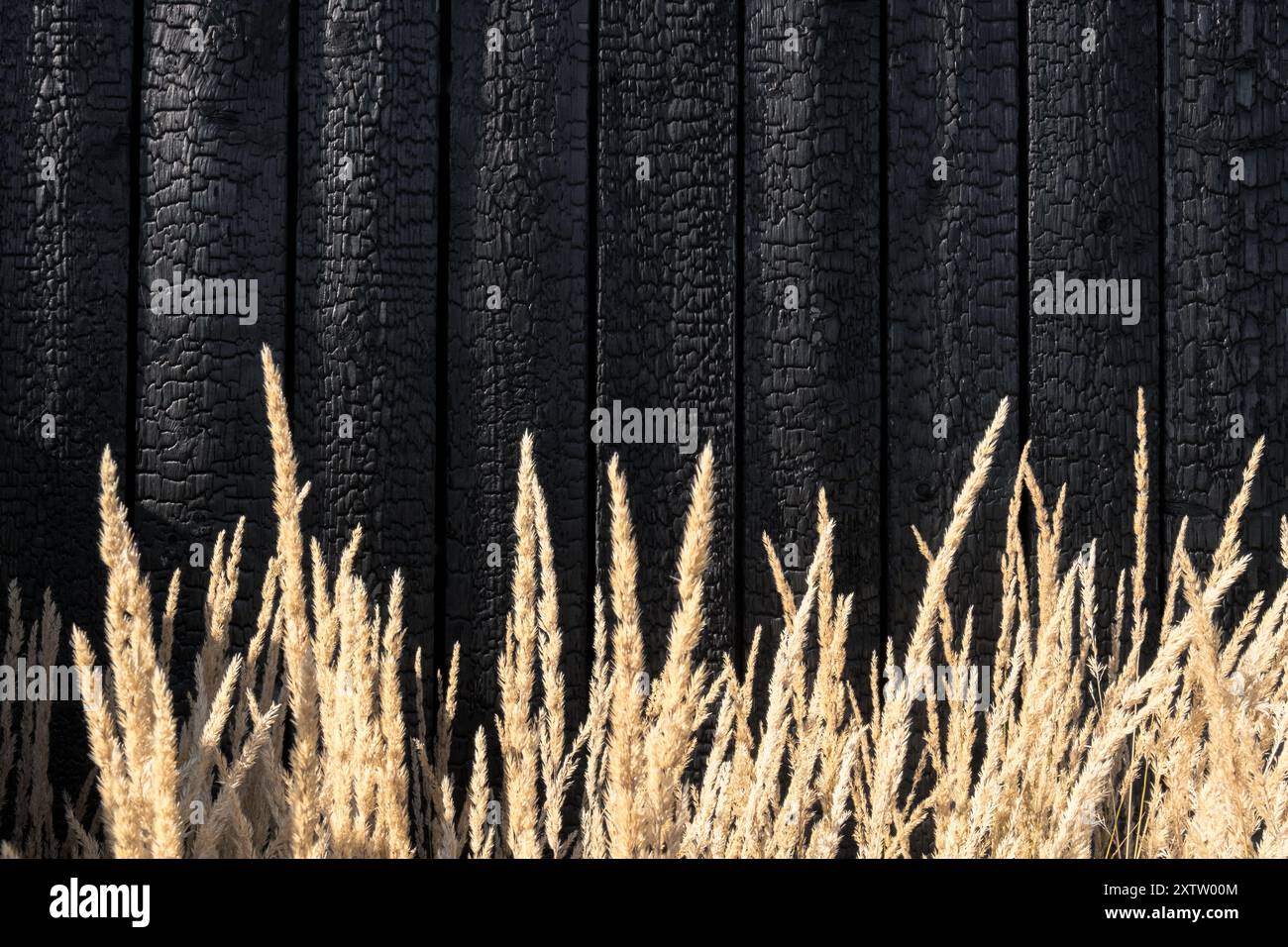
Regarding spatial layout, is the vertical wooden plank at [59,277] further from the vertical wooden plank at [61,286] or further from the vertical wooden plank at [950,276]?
the vertical wooden plank at [950,276]

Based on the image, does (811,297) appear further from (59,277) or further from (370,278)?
(59,277)

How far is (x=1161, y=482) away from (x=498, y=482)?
4.07 ft

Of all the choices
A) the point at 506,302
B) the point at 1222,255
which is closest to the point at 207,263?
the point at 506,302

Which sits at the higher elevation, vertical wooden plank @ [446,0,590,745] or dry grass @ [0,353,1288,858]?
vertical wooden plank @ [446,0,590,745]

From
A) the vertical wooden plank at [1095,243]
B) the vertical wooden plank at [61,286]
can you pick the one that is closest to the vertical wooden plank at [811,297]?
the vertical wooden plank at [1095,243]

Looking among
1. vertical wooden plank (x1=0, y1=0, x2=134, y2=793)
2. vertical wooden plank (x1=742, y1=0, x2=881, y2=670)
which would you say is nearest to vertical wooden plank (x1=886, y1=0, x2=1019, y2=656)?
vertical wooden plank (x1=742, y1=0, x2=881, y2=670)

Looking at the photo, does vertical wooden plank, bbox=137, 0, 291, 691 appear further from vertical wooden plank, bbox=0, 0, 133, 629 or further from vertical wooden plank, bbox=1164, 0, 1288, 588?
vertical wooden plank, bbox=1164, 0, 1288, 588

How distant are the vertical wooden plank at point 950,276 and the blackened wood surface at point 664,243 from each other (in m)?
0.32

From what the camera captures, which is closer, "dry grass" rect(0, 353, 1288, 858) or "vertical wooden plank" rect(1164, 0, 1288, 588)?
"dry grass" rect(0, 353, 1288, 858)

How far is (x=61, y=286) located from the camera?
196cm

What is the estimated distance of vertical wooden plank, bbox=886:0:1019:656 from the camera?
6.43 feet

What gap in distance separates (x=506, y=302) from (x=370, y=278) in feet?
0.84

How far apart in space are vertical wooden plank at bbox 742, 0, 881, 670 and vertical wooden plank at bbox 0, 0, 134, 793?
3.91 feet
